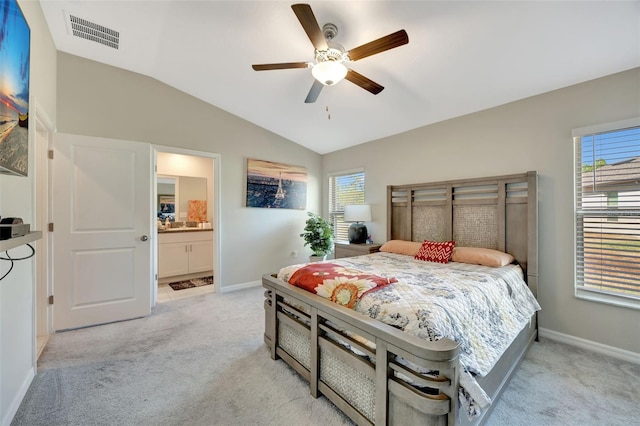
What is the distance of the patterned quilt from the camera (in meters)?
1.39

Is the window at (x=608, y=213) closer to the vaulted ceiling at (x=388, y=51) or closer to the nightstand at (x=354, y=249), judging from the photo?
the vaulted ceiling at (x=388, y=51)

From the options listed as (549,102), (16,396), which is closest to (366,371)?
(16,396)

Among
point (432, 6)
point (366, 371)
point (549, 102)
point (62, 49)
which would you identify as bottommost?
point (366, 371)

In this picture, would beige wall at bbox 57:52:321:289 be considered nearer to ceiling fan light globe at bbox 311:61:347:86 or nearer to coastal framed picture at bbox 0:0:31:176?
coastal framed picture at bbox 0:0:31:176

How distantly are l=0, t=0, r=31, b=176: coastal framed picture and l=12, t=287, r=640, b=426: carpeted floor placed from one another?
1.57 meters

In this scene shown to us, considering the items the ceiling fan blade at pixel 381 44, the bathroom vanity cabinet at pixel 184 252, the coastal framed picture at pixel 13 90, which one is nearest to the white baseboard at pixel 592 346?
the ceiling fan blade at pixel 381 44

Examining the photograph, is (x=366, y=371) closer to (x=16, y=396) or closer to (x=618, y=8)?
(x=16, y=396)

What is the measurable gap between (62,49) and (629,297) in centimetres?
619

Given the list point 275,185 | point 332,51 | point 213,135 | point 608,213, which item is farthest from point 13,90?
→ point 608,213

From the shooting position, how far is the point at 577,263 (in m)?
2.59

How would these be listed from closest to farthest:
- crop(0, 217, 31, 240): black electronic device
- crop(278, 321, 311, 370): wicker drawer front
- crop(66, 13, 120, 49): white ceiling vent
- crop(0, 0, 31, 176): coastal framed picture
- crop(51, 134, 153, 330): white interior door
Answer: crop(0, 217, 31, 240): black electronic device, crop(0, 0, 31, 176): coastal framed picture, crop(278, 321, 311, 370): wicker drawer front, crop(66, 13, 120, 49): white ceiling vent, crop(51, 134, 153, 330): white interior door

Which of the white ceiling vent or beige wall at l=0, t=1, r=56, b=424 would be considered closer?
beige wall at l=0, t=1, r=56, b=424

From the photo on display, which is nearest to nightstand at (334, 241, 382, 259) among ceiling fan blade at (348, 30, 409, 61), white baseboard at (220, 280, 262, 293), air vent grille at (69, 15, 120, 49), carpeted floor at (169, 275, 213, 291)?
white baseboard at (220, 280, 262, 293)

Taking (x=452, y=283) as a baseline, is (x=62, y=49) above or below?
above
